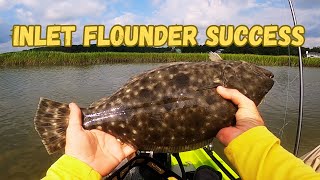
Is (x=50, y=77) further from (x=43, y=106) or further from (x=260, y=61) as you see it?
(x=43, y=106)

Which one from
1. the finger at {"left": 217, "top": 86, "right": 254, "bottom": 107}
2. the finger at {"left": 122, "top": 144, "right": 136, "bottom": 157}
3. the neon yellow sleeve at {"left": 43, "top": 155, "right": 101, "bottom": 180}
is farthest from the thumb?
the neon yellow sleeve at {"left": 43, "top": 155, "right": 101, "bottom": 180}

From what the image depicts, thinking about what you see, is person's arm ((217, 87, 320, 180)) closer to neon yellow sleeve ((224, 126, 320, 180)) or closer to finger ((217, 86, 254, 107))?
neon yellow sleeve ((224, 126, 320, 180))

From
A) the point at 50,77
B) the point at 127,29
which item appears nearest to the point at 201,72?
the point at 127,29

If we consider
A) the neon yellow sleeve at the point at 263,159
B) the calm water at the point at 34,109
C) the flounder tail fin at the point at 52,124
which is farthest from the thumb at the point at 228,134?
the calm water at the point at 34,109

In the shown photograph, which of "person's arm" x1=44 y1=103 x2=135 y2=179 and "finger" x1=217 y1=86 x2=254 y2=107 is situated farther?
"finger" x1=217 y1=86 x2=254 y2=107

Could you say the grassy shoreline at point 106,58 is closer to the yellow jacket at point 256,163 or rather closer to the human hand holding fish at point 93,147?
the human hand holding fish at point 93,147
